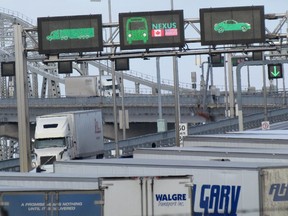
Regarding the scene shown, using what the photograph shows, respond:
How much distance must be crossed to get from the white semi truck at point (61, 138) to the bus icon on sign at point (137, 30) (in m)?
11.3

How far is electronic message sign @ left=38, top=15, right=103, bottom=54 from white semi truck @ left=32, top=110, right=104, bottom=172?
10.6 m

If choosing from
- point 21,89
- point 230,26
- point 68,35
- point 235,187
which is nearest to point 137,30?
point 68,35

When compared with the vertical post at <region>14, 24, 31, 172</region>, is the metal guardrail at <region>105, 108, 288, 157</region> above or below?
below

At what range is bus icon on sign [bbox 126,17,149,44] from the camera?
4712cm

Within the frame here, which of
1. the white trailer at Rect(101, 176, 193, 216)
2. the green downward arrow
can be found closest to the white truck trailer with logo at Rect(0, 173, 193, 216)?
the white trailer at Rect(101, 176, 193, 216)

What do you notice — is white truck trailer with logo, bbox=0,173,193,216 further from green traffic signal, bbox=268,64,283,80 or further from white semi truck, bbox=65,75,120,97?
white semi truck, bbox=65,75,120,97

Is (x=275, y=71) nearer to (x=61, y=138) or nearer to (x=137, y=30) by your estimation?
(x=61, y=138)

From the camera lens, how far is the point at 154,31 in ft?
155

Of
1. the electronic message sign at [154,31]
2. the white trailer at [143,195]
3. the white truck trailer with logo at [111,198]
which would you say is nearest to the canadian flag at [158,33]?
the electronic message sign at [154,31]

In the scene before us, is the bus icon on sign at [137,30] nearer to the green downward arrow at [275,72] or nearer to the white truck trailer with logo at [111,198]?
the green downward arrow at [275,72]

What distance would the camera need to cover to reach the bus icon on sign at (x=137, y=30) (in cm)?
4712

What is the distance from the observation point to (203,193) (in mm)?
25016

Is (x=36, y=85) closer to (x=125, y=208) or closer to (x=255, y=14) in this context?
(x=255, y=14)

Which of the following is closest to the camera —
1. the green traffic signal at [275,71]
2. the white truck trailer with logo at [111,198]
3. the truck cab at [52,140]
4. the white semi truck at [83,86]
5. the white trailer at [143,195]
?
the white truck trailer with logo at [111,198]
